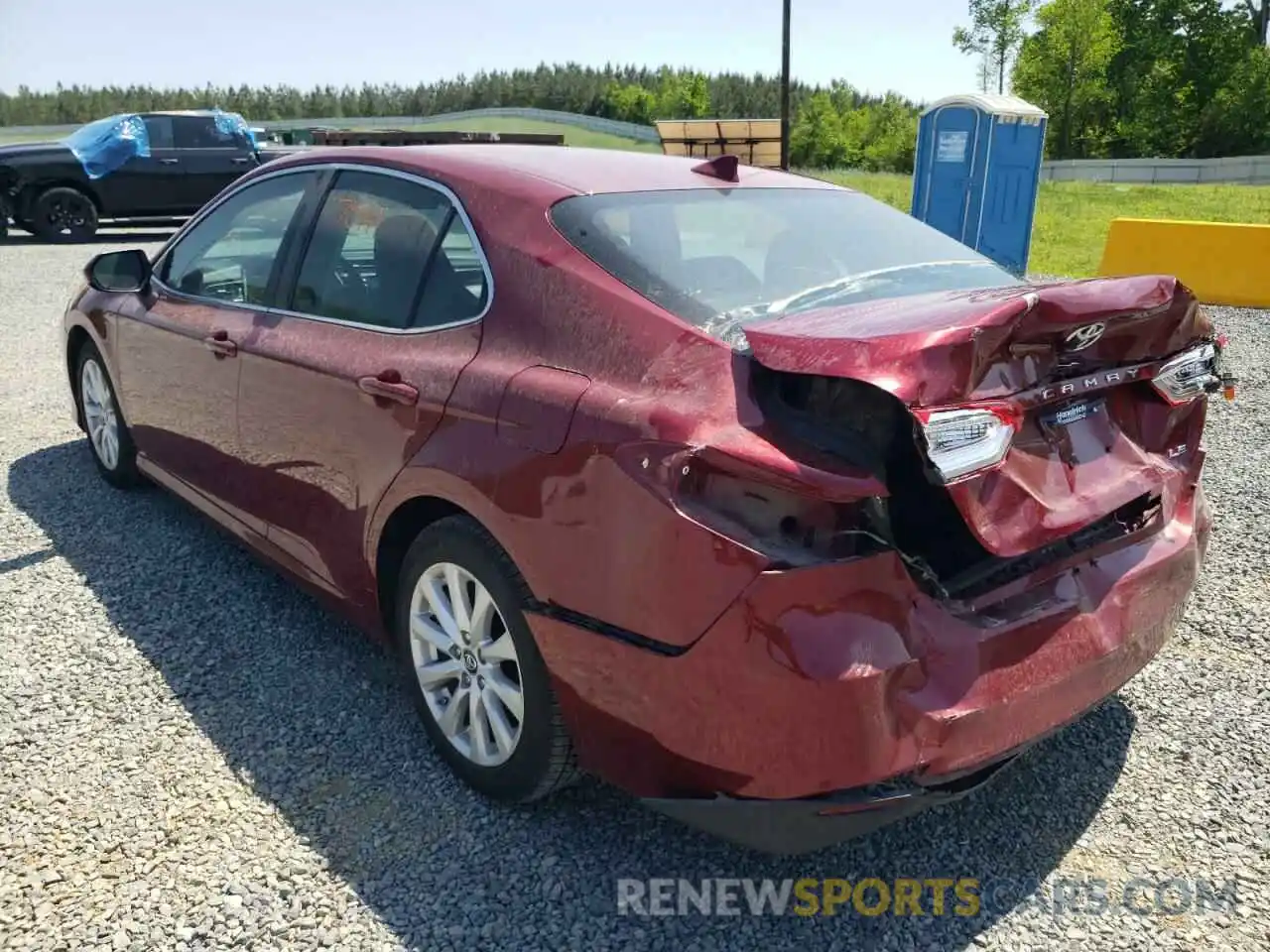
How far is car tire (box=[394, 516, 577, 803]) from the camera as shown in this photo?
7.72 ft

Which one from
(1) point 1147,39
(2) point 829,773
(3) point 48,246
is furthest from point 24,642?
(1) point 1147,39

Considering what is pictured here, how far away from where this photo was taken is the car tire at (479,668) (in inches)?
92.6

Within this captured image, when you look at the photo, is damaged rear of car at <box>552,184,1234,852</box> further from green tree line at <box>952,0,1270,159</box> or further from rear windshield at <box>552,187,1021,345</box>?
green tree line at <box>952,0,1270,159</box>

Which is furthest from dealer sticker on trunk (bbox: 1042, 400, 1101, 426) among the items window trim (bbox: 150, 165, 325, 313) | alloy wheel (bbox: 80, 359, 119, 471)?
alloy wheel (bbox: 80, 359, 119, 471)

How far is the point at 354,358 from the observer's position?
286 centimetres

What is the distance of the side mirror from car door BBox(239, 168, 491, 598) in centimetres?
121

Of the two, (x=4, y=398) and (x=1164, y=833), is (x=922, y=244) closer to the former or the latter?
(x=1164, y=833)

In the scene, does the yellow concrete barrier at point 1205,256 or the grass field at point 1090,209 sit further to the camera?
the grass field at point 1090,209

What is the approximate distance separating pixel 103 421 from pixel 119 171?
497 inches

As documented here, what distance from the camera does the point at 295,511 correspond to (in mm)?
3217

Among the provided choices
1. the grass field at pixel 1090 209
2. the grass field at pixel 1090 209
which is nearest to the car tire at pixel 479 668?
the grass field at pixel 1090 209

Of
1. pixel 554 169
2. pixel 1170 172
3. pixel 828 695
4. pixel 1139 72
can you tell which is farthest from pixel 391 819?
pixel 1139 72

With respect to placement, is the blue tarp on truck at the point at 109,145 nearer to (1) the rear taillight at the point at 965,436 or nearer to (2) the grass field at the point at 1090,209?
(2) the grass field at the point at 1090,209

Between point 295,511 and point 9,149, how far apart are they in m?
15.4
